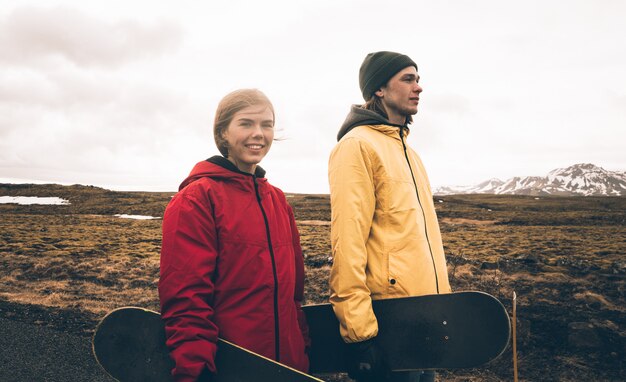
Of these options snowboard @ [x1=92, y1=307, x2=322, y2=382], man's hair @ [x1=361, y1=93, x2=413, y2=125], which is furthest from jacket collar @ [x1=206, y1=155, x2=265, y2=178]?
man's hair @ [x1=361, y1=93, x2=413, y2=125]

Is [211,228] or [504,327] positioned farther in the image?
[504,327]

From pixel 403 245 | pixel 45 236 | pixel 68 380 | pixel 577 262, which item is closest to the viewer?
pixel 403 245

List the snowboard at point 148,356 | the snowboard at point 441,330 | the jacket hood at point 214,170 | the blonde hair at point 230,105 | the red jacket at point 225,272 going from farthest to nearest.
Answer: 1. the snowboard at point 441,330
2. the blonde hair at point 230,105
3. the jacket hood at point 214,170
4. the snowboard at point 148,356
5. the red jacket at point 225,272

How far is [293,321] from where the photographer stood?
204cm

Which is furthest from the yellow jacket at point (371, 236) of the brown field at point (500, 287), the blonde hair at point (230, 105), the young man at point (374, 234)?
the brown field at point (500, 287)

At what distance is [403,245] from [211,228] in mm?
1049

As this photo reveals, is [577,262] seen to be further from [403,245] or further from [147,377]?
[147,377]

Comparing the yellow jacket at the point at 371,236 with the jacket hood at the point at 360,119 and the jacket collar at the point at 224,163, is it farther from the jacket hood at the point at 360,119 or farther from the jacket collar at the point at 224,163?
the jacket collar at the point at 224,163

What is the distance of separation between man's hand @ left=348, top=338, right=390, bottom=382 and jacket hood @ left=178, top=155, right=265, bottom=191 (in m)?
1.09

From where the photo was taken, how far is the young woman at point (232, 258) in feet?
5.41

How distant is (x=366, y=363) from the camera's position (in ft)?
6.73

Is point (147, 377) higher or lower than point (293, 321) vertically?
lower

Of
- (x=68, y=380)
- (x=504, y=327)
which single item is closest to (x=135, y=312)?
(x=504, y=327)

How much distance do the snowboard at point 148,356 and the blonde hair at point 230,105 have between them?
3.12 ft
